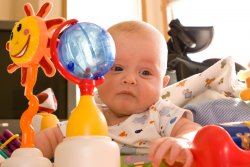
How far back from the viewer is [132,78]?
84cm

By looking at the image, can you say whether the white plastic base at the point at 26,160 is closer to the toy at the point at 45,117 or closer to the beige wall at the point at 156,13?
the toy at the point at 45,117

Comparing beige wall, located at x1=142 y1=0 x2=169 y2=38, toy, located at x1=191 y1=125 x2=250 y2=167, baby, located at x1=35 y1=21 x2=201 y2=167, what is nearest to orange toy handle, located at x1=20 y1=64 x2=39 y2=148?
toy, located at x1=191 y1=125 x2=250 y2=167

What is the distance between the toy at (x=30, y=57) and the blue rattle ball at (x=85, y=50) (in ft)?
0.13

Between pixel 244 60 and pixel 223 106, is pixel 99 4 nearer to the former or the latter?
pixel 244 60

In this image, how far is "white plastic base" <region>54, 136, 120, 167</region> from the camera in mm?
404

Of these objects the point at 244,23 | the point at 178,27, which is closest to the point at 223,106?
the point at 178,27

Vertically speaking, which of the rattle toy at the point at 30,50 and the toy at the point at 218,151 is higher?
the rattle toy at the point at 30,50

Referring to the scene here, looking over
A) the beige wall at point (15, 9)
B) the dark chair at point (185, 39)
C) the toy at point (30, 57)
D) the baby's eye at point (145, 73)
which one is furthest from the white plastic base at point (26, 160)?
the beige wall at point (15, 9)

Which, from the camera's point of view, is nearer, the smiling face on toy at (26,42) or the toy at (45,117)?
the smiling face on toy at (26,42)

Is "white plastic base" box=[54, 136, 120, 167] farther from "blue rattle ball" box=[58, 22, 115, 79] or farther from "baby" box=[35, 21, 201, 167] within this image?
"baby" box=[35, 21, 201, 167]

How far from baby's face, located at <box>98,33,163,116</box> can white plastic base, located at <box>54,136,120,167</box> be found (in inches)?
16.8

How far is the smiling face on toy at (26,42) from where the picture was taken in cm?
47

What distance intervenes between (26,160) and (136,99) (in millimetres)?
452

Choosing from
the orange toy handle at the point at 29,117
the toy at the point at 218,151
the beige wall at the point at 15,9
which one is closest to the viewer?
the toy at the point at 218,151
